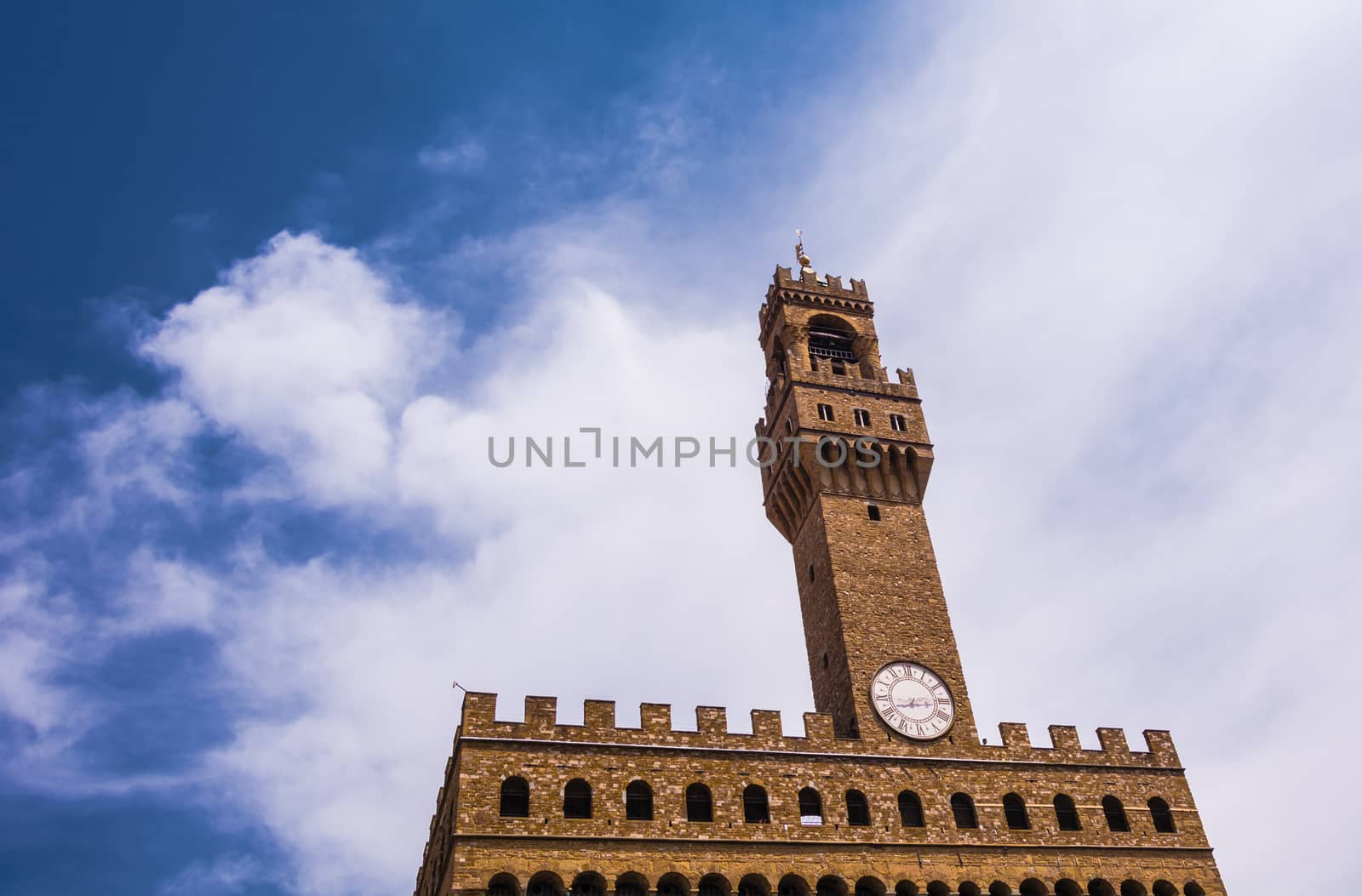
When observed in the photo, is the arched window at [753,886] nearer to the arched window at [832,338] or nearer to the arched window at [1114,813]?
the arched window at [1114,813]

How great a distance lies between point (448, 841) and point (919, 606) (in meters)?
20.0

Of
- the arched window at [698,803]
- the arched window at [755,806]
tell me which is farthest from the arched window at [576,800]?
the arched window at [755,806]

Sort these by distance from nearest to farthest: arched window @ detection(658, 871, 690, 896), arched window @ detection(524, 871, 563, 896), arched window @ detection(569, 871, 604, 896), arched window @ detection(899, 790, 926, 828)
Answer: arched window @ detection(524, 871, 563, 896)
arched window @ detection(569, 871, 604, 896)
arched window @ detection(658, 871, 690, 896)
arched window @ detection(899, 790, 926, 828)

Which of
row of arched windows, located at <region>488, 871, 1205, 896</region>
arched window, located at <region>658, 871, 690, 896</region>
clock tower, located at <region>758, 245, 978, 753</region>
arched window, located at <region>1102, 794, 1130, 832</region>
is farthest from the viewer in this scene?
clock tower, located at <region>758, 245, 978, 753</region>

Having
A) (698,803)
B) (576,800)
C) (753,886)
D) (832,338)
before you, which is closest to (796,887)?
(753,886)

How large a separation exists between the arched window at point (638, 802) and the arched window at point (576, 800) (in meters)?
1.25

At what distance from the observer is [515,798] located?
36375 millimetres

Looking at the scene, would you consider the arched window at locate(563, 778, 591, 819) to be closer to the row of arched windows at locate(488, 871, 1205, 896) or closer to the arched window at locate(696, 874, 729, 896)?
the row of arched windows at locate(488, 871, 1205, 896)

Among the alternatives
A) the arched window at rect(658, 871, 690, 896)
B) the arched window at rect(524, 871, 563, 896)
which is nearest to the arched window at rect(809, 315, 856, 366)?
the arched window at rect(658, 871, 690, 896)

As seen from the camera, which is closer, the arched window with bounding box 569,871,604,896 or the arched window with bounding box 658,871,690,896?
the arched window with bounding box 569,871,604,896

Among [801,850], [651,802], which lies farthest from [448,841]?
[801,850]

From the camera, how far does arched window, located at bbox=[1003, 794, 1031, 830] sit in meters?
40.0

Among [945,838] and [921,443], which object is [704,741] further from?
[921,443]

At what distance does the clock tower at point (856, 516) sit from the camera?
4250 cm
